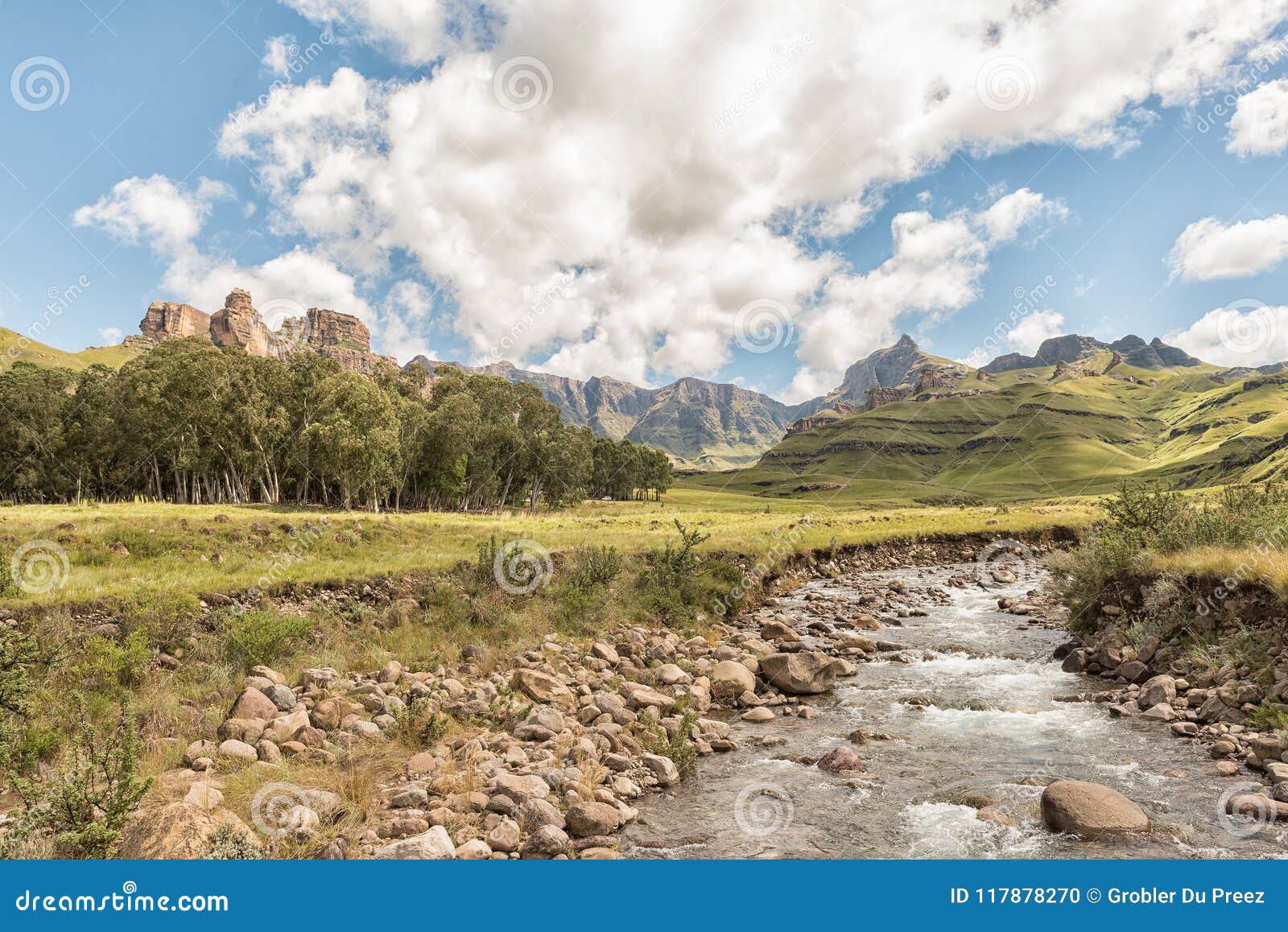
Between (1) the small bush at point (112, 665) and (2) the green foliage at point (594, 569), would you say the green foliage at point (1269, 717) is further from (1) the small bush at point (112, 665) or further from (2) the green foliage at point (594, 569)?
(1) the small bush at point (112, 665)

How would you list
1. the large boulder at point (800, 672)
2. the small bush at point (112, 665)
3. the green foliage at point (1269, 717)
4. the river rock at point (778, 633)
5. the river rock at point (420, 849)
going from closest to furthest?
the river rock at point (420, 849)
the green foliage at point (1269, 717)
the small bush at point (112, 665)
the large boulder at point (800, 672)
the river rock at point (778, 633)

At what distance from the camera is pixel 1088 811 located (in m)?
9.14

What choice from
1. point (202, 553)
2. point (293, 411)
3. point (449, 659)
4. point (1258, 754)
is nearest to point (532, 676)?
point (449, 659)

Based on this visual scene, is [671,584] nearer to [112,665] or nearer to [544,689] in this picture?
[544,689]

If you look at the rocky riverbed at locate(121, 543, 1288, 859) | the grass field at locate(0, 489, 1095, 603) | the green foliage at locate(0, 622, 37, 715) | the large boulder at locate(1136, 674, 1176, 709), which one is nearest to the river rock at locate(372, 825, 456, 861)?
the rocky riverbed at locate(121, 543, 1288, 859)

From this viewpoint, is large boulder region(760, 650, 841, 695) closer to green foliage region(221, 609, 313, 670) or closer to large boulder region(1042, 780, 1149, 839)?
large boulder region(1042, 780, 1149, 839)

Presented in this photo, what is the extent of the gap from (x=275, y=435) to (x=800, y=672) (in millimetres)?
65025

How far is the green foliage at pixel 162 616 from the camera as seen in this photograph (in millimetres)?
15086

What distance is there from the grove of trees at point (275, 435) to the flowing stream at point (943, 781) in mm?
53820

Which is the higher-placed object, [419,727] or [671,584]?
[671,584]

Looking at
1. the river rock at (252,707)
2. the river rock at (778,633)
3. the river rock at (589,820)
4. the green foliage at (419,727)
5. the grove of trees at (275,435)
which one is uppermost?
the grove of trees at (275,435)

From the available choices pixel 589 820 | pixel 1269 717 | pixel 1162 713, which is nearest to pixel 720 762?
pixel 589 820

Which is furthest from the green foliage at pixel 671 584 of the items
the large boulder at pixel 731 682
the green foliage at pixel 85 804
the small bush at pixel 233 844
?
the green foliage at pixel 85 804

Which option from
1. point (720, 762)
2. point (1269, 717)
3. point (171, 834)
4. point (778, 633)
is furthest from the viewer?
point (778, 633)
